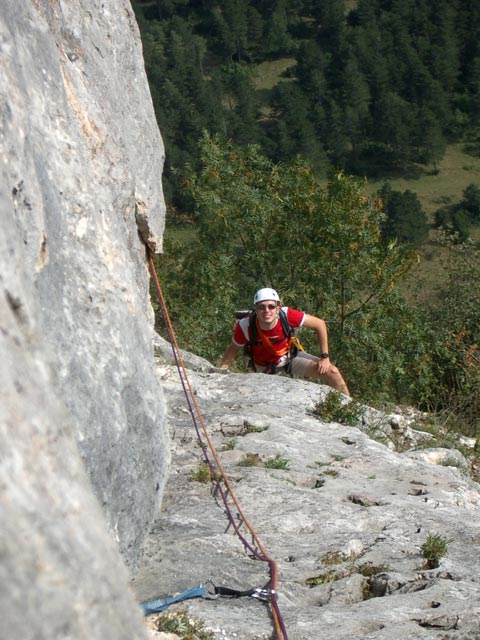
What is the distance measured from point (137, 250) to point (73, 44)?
188cm

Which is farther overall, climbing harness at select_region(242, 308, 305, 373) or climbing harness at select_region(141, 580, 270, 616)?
climbing harness at select_region(242, 308, 305, 373)

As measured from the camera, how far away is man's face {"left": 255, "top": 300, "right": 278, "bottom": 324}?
10.3 meters

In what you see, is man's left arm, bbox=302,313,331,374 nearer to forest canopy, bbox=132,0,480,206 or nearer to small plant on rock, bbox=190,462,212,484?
small plant on rock, bbox=190,462,212,484

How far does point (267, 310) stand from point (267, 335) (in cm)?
54

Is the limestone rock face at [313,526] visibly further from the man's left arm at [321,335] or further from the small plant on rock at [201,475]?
the man's left arm at [321,335]

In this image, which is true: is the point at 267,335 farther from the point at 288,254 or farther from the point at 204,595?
the point at 288,254

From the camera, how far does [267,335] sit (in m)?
10.8

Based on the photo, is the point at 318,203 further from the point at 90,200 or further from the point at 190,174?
the point at 90,200

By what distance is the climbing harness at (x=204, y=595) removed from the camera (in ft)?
16.5

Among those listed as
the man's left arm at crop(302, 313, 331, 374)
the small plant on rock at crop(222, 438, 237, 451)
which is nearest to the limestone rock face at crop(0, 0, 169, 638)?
the small plant on rock at crop(222, 438, 237, 451)

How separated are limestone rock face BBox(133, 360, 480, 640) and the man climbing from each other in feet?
2.74

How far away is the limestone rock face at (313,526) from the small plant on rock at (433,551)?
2 centimetres

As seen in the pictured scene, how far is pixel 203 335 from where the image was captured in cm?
1997

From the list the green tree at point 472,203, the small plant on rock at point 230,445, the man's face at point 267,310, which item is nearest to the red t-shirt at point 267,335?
the man's face at point 267,310
